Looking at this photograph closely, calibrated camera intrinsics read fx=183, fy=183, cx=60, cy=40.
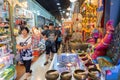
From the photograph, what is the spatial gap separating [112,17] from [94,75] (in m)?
1.22

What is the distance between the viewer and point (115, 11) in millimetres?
2559

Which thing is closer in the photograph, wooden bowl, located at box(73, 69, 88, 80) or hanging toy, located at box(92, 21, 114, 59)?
wooden bowl, located at box(73, 69, 88, 80)

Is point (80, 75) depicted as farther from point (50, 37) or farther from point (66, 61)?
point (50, 37)

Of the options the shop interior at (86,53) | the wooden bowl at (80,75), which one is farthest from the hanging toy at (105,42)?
the wooden bowl at (80,75)

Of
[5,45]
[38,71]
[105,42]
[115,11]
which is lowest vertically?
[38,71]

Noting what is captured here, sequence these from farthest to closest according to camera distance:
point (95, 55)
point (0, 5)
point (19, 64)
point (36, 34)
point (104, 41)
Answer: point (36, 34) → point (19, 64) → point (0, 5) → point (95, 55) → point (104, 41)

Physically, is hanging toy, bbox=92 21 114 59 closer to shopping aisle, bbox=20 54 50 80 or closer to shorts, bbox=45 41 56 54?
shopping aisle, bbox=20 54 50 80

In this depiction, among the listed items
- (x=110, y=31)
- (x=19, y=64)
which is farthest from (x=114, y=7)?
(x=19, y=64)

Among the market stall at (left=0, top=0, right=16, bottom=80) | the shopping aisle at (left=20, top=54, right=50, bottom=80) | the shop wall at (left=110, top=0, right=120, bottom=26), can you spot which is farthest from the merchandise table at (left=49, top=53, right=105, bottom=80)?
the shopping aisle at (left=20, top=54, right=50, bottom=80)

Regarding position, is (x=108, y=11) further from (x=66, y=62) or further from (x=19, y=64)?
(x=19, y=64)

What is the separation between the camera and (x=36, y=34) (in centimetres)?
952

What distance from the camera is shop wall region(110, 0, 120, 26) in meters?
2.54

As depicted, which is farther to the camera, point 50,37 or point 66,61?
point 50,37

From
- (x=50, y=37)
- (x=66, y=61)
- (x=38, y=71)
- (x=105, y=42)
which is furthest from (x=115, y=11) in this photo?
(x=50, y=37)
